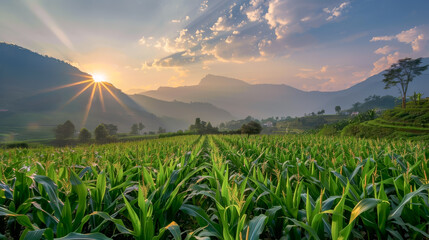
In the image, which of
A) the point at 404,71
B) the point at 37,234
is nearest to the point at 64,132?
the point at 37,234

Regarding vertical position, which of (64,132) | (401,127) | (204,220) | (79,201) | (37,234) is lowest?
(401,127)

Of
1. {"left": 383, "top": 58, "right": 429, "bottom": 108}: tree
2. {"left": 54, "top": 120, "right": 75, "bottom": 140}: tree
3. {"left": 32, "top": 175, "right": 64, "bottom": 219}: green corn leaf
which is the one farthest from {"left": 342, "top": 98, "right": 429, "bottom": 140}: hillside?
{"left": 54, "top": 120, "right": 75, "bottom": 140}: tree

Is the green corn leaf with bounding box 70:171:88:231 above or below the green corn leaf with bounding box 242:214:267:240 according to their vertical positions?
above

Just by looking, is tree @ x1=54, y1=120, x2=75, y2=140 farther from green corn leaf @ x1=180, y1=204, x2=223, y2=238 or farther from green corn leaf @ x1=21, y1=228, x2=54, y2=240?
green corn leaf @ x1=180, y1=204, x2=223, y2=238

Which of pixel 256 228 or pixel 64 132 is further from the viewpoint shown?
pixel 64 132

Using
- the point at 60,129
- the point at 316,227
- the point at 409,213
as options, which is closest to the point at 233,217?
the point at 316,227

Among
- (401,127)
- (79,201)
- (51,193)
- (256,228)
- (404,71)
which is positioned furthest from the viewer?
(404,71)

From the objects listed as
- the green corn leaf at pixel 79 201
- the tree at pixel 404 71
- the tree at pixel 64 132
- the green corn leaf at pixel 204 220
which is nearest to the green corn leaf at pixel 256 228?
the green corn leaf at pixel 204 220

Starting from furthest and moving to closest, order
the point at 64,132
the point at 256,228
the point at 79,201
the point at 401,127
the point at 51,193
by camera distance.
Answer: the point at 64,132 < the point at 401,127 < the point at 51,193 < the point at 79,201 < the point at 256,228

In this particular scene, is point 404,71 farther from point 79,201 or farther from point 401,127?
point 79,201

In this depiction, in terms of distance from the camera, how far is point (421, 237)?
1787 millimetres

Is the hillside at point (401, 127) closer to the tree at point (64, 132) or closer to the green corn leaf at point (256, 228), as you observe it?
the green corn leaf at point (256, 228)

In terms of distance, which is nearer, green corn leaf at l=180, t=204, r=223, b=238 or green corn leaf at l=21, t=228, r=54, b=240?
green corn leaf at l=21, t=228, r=54, b=240

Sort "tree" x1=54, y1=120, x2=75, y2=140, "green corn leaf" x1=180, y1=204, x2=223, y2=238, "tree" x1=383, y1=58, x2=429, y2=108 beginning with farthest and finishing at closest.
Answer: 1. "tree" x1=54, y1=120, x2=75, y2=140
2. "tree" x1=383, y1=58, x2=429, y2=108
3. "green corn leaf" x1=180, y1=204, x2=223, y2=238
